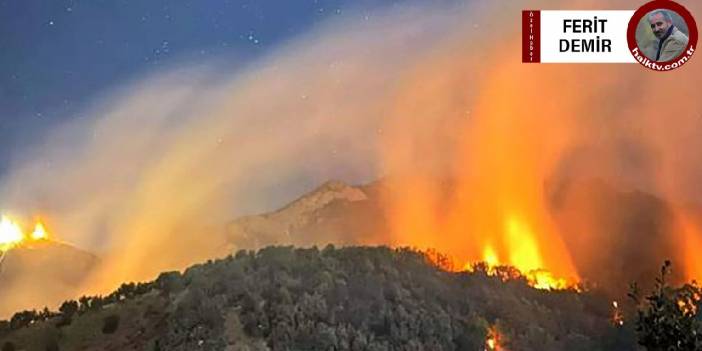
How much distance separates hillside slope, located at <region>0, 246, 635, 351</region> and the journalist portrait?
15.3 m

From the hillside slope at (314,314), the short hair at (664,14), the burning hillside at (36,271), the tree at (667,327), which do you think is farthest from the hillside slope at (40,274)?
the tree at (667,327)

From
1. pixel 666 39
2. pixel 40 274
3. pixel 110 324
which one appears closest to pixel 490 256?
pixel 666 39

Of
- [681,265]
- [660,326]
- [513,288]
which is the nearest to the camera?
[660,326]

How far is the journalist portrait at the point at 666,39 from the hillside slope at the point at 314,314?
15260 millimetres

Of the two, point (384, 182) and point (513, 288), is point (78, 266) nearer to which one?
point (384, 182)

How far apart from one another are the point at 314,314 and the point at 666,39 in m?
21.6

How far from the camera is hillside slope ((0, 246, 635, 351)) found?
30.3 metres

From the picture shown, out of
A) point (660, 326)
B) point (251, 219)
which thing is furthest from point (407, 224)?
point (660, 326)

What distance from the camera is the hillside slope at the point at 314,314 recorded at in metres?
30.3

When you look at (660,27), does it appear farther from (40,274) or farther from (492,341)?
(40,274)

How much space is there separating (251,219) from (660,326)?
121505 millimetres

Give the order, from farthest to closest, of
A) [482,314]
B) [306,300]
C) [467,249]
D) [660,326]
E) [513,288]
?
[467,249]
[513,288]
[482,314]
[306,300]
[660,326]

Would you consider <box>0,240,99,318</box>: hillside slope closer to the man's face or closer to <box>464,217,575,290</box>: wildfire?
<box>464,217,575,290</box>: wildfire

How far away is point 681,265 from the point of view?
84562 millimetres
